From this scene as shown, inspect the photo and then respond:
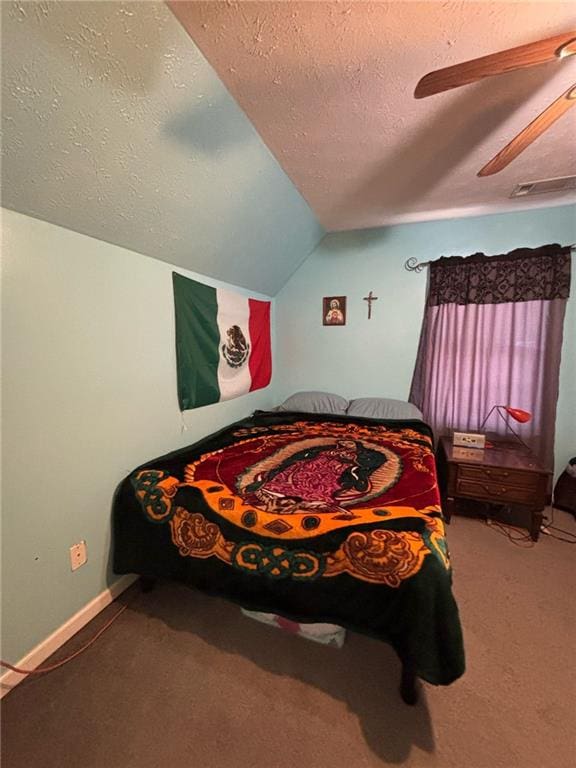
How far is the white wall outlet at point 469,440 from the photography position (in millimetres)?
2365

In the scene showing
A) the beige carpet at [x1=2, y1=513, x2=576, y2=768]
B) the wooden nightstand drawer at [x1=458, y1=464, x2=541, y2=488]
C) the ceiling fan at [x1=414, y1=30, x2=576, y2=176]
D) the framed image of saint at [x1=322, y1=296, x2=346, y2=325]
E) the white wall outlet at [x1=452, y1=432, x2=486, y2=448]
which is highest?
the ceiling fan at [x1=414, y1=30, x2=576, y2=176]

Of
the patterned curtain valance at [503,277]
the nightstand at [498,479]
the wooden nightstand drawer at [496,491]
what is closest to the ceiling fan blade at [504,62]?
the patterned curtain valance at [503,277]

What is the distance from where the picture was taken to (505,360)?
2.57 meters

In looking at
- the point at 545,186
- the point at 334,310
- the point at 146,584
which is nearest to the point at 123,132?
the point at 146,584

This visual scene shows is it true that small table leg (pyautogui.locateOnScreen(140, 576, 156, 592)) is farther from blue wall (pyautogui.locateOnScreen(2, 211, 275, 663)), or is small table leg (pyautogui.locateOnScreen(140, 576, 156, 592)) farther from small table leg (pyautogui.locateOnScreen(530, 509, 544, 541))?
small table leg (pyautogui.locateOnScreen(530, 509, 544, 541))

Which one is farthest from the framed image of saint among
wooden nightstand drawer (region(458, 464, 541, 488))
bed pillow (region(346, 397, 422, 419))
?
wooden nightstand drawer (region(458, 464, 541, 488))

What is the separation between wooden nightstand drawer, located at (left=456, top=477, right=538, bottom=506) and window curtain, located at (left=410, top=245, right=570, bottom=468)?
572 mm

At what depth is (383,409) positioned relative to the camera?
110 inches

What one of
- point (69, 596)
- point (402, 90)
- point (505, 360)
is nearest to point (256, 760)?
point (69, 596)

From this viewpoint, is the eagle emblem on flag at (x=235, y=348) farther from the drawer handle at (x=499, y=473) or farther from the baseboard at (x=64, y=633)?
the drawer handle at (x=499, y=473)

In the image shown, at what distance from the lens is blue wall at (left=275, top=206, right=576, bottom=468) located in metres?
2.49

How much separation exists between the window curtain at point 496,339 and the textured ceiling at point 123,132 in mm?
1799

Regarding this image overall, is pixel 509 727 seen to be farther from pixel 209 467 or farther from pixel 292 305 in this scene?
pixel 292 305

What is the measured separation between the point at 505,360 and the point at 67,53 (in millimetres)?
3153
